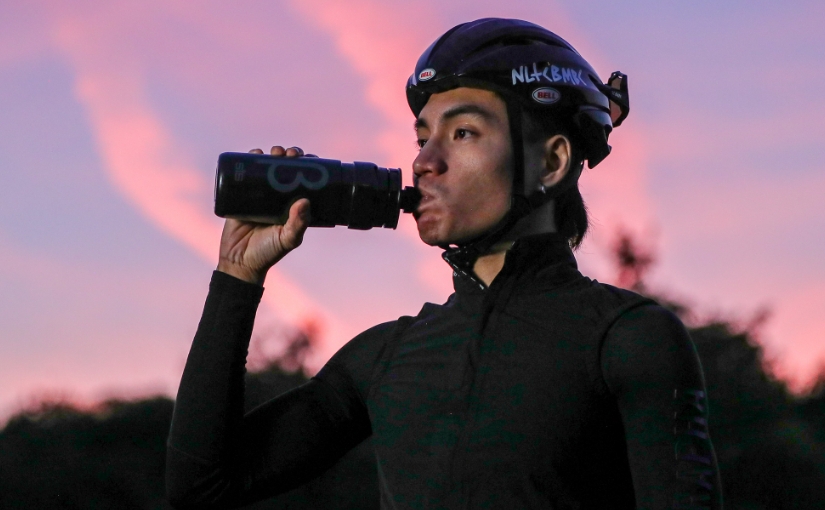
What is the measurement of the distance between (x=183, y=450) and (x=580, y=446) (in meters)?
1.07

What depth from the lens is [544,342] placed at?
2949 millimetres

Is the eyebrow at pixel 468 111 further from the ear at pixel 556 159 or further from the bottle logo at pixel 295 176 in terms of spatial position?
the bottle logo at pixel 295 176

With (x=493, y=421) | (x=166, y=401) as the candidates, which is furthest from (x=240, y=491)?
(x=166, y=401)

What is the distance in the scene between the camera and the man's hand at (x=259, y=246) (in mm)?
3168

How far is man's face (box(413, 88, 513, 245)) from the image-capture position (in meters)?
3.14

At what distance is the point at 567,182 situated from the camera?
3.38m

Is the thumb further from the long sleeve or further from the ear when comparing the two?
the ear

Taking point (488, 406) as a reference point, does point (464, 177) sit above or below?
above

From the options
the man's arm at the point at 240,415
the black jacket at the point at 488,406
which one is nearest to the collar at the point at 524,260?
the black jacket at the point at 488,406

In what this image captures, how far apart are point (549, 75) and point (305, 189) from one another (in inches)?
31.6

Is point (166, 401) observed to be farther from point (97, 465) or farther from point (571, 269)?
point (571, 269)

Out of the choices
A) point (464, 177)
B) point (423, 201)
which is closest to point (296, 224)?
point (423, 201)

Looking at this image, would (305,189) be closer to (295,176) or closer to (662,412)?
(295,176)

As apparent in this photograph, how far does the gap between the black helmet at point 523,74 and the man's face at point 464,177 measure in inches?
3.3
